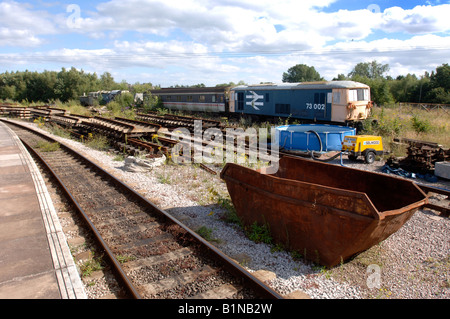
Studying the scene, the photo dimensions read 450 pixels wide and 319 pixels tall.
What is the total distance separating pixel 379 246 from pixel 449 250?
997 millimetres

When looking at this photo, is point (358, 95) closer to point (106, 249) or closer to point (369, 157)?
point (369, 157)

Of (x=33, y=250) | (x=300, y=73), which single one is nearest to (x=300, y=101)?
(x=33, y=250)

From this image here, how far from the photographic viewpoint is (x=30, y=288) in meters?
3.86

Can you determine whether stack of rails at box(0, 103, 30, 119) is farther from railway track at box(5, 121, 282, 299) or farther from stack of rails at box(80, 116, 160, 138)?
railway track at box(5, 121, 282, 299)

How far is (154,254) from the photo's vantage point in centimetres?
486

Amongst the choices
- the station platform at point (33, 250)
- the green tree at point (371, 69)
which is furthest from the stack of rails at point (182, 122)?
the green tree at point (371, 69)

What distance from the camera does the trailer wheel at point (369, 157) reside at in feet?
36.3

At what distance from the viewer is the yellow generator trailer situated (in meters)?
11.0

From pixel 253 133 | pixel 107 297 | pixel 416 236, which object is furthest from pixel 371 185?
pixel 253 133

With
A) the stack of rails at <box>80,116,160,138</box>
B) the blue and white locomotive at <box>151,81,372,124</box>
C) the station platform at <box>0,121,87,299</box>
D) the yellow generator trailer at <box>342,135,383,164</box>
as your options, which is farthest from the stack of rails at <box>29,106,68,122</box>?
the yellow generator trailer at <box>342,135,383,164</box>

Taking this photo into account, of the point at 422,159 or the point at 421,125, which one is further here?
the point at 421,125

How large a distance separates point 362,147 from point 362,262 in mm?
7318

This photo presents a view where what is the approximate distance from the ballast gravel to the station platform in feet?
7.15

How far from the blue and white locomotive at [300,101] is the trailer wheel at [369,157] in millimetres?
6185
